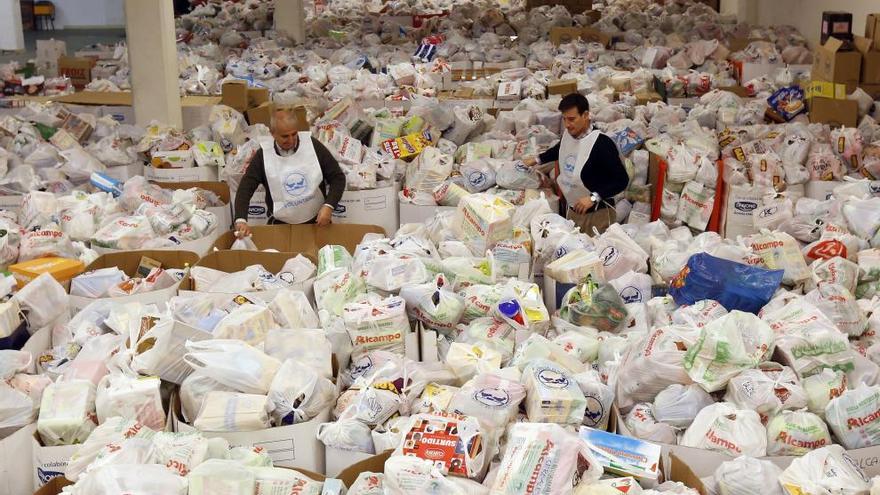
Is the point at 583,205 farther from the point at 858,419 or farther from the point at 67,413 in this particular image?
the point at 67,413

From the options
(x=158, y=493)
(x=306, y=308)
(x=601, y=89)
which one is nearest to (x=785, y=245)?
(x=306, y=308)

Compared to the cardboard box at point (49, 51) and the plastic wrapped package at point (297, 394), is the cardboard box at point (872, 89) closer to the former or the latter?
the plastic wrapped package at point (297, 394)

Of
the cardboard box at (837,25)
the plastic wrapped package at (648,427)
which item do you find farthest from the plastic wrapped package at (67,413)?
the cardboard box at (837,25)

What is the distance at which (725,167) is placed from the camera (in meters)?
6.21

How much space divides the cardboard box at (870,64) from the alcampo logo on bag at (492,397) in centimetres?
537

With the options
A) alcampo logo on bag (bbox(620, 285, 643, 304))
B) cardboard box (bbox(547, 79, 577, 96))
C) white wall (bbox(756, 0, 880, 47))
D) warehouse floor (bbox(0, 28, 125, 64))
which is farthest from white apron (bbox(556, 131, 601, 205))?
warehouse floor (bbox(0, 28, 125, 64))

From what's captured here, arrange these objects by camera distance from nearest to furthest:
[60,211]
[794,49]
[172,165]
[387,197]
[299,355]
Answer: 1. [299,355]
2. [60,211]
3. [387,197]
4. [172,165]
5. [794,49]

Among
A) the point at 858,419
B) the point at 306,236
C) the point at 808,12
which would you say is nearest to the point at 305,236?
the point at 306,236

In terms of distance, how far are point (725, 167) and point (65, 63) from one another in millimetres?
7661

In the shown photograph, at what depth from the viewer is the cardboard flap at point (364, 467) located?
3.02 m

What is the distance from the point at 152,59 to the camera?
7.63 m

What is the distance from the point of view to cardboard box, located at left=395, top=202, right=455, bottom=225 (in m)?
6.02

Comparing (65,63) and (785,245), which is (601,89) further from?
(65,63)

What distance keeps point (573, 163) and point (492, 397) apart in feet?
9.31
